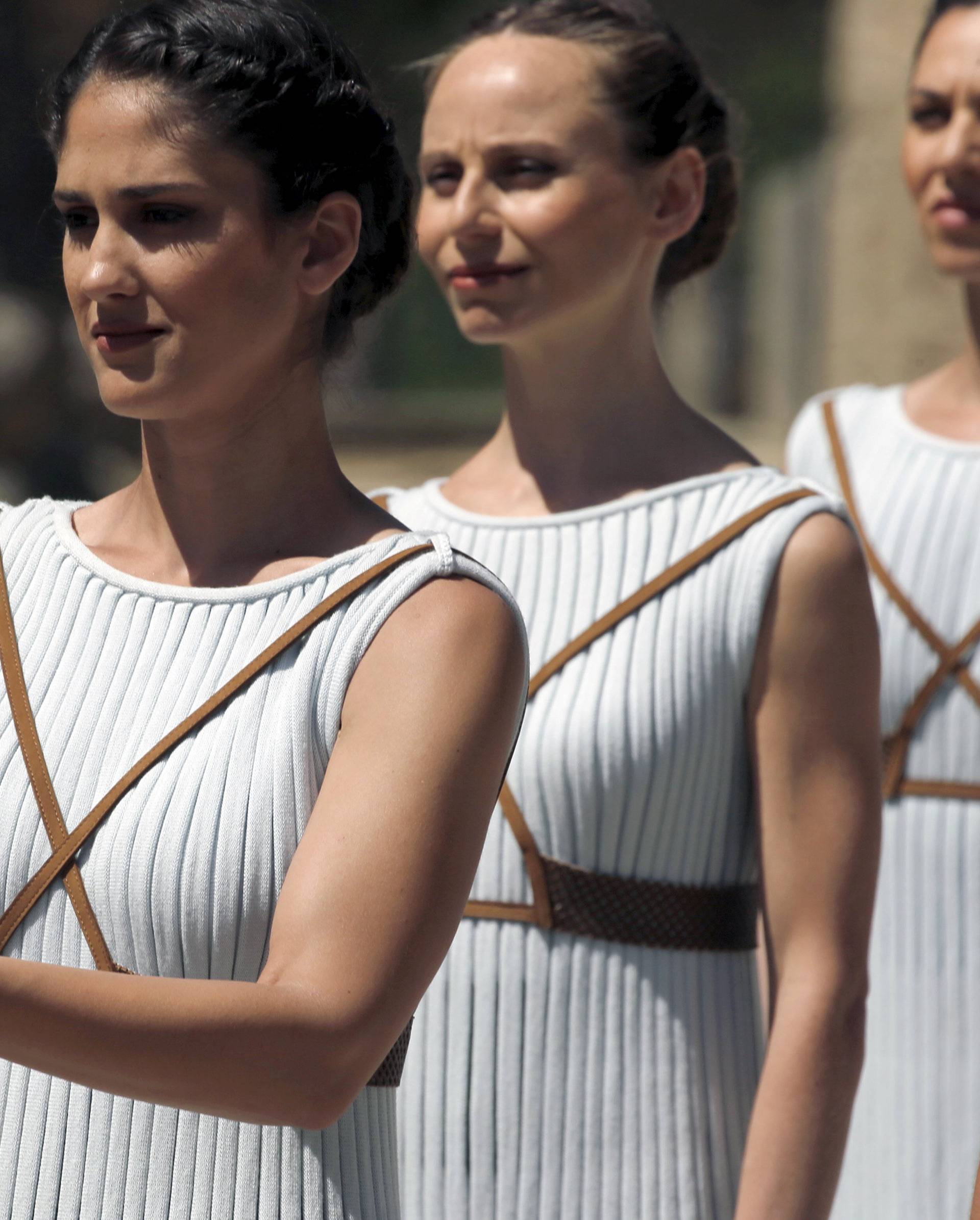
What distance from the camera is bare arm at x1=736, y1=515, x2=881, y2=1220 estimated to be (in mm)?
2271

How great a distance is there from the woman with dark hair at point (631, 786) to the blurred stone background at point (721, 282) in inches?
11.8

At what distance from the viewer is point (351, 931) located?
62.3 inches

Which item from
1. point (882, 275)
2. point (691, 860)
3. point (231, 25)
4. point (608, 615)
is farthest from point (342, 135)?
point (882, 275)

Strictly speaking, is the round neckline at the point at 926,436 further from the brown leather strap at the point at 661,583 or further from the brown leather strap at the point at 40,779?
the brown leather strap at the point at 40,779

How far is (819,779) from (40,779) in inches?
37.7

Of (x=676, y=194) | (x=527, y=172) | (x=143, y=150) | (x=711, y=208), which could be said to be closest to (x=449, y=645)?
(x=143, y=150)

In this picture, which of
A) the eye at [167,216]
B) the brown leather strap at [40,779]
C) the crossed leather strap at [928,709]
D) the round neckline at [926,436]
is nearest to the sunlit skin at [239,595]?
the eye at [167,216]

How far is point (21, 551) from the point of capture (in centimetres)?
192

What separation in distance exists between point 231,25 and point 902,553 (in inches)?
72.3

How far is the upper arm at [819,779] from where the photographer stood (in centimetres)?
230

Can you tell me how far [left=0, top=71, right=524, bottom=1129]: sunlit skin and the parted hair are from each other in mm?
2001

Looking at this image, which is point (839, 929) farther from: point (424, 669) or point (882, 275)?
point (882, 275)

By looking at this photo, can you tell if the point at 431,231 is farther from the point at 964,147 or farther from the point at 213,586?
the point at 964,147

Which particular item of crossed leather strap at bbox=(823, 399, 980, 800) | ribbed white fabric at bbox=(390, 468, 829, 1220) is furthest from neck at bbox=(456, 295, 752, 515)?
crossed leather strap at bbox=(823, 399, 980, 800)
